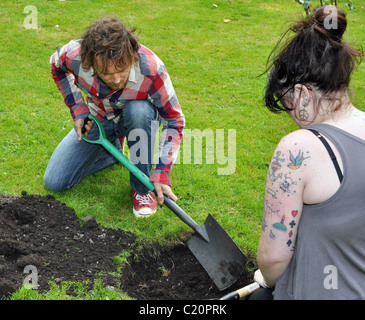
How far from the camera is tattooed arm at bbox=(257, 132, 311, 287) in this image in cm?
174

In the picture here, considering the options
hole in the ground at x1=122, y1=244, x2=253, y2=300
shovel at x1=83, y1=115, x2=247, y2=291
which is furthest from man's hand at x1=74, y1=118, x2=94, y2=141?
hole in the ground at x1=122, y1=244, x2=253, y2=300

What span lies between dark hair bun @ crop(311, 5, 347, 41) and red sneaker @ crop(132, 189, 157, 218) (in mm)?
1974

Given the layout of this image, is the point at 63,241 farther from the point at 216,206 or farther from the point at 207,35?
the point at 207,35

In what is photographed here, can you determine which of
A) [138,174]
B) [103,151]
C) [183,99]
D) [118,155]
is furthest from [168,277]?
[183,99]

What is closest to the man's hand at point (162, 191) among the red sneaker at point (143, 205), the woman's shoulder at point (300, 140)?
the red sneaker at point (143, 205)

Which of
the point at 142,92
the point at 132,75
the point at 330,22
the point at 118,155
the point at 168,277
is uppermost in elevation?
the point at 330,22

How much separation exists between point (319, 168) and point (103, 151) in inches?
96.6

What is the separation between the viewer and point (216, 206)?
11.6 feet

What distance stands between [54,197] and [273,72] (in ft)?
7.00

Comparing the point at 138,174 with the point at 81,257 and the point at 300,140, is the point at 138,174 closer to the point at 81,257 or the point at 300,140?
the point at 81,257

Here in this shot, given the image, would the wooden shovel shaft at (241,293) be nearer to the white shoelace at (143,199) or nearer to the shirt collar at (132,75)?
the white shoelace at (143,199)

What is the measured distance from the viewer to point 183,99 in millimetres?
5250
